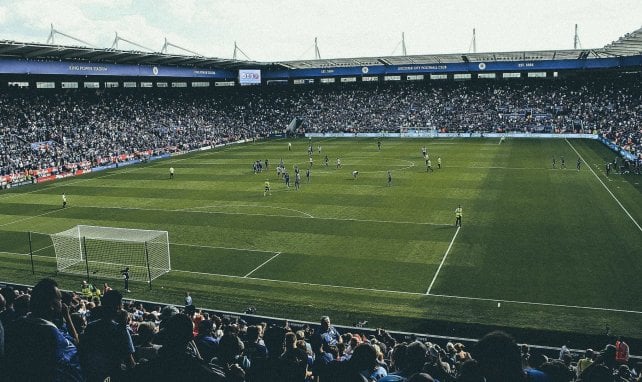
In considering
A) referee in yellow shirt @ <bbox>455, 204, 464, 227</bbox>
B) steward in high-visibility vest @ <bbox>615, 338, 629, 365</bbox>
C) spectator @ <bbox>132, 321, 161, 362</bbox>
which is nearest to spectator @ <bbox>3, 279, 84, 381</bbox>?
spectator @ <bbox>132, 321, 161, 362</bbox>

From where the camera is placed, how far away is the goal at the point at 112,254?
2541cm

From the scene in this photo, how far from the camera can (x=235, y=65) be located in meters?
90.4

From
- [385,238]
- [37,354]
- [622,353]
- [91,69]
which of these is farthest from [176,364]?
[91,69]

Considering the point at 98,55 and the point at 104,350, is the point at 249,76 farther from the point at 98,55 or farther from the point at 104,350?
the point at 104,350

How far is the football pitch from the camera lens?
20.6 meters

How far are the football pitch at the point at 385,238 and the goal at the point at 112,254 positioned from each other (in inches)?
30.6

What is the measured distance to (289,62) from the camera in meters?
94.1

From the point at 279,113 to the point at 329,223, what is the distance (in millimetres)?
69759

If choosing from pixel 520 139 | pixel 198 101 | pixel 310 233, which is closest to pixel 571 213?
pixel 310 233

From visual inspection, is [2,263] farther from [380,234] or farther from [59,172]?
[59,172]

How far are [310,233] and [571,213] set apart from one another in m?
16.0

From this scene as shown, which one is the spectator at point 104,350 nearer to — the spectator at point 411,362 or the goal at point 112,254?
the spectator at point 411,362

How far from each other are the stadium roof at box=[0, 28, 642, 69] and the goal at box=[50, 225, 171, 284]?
33.5 meters

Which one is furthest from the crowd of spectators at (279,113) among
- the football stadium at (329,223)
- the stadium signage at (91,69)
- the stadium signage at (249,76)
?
the stadium signage at (249,76)
